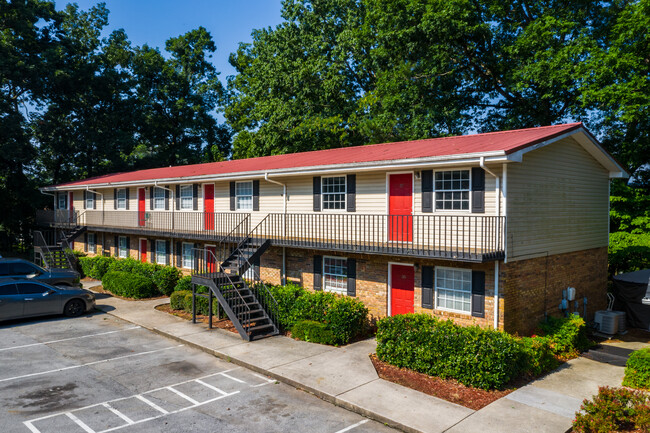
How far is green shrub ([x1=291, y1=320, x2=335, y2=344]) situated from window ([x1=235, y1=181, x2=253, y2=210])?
22.6 feet

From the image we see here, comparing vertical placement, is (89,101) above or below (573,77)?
above

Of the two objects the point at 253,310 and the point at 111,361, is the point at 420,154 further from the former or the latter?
the point at 111,361

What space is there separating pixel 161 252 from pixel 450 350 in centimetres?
1815

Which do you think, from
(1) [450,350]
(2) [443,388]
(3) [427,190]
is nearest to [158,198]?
(3) [427,190]

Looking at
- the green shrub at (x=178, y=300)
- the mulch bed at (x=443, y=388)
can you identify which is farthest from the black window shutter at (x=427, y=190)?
the green shrub at (x=178, y=300)

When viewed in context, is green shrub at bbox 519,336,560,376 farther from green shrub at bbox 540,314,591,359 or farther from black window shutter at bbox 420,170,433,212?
black window shutter at bbox 420,170,433,212

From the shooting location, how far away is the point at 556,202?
14.8 meters

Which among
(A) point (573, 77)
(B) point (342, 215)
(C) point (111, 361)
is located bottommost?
(C) point (111, 361)

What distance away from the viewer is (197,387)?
10.4 metres

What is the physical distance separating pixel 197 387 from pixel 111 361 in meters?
3.44

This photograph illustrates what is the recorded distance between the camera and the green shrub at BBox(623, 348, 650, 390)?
10406mm

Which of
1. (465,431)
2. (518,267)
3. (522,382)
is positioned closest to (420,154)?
(518,267)

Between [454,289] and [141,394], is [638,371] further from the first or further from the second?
[141,394]

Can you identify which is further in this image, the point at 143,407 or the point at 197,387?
the point at 197,387
